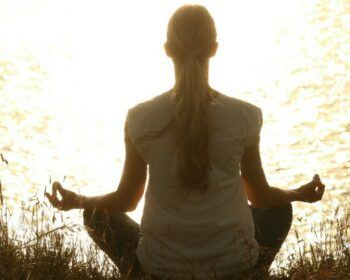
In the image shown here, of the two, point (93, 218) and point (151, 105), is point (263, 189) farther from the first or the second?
point (93, 218)

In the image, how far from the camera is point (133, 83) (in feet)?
56.1

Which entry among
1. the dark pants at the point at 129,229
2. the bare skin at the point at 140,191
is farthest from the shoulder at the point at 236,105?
the dark pants at the point at 129,229

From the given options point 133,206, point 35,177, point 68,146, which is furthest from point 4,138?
point 133,206

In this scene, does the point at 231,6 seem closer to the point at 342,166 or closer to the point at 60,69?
the point at 60,69

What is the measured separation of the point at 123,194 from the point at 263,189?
61 centimetres

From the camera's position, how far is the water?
11.3 meters

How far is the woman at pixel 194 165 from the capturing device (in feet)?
13.8

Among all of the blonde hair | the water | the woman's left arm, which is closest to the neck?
the blonde hair

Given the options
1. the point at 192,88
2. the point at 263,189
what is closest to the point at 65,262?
the point at 263,189

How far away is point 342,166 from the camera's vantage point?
10.8 meters

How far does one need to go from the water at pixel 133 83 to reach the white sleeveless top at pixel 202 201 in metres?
2.84

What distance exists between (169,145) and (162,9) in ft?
64.6

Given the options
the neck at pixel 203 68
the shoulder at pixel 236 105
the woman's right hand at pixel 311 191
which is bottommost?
the woman's right hand at pixel 311 191

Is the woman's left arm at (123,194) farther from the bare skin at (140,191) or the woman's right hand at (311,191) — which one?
the woman's right hand at (311,191)
